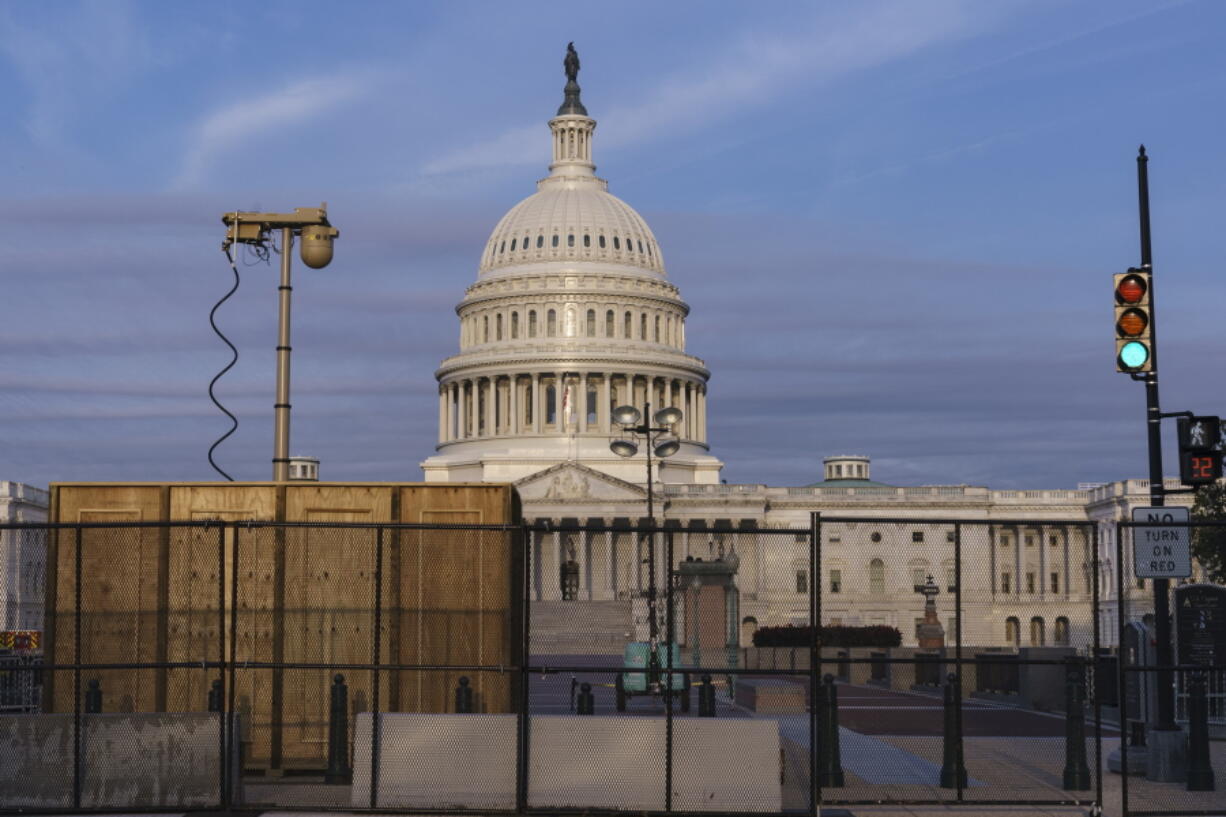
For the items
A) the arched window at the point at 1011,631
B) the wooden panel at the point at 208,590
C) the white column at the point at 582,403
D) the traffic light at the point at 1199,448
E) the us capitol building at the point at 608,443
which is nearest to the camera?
the wooden panel at the point at 208,590

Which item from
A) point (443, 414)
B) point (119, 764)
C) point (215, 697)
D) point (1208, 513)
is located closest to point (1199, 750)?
point (215, 697)

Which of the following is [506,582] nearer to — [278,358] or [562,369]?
[278,358]

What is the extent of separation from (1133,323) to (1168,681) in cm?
464

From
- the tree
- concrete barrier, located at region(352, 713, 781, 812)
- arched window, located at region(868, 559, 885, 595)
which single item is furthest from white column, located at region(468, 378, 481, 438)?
concrete barrier, located at region(352, 713, 781, 812)

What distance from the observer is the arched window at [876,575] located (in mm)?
118250

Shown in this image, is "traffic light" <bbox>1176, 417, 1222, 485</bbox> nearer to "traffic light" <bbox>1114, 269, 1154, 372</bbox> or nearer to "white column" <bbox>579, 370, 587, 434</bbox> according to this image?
"traffic light" <bbox>1114, 269, 1154, 372</bbox>

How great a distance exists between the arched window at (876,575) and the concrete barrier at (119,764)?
330 feet

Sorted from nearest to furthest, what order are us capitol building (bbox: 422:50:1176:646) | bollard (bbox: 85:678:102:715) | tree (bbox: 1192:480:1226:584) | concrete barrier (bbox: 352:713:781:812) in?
concrete barrier (bbox: 352:713:781:812) < bollard (bbox: 85:678:102:715) < tree (bbox: 1192:480:1226:584) < us capitol building (bbox: 422:50:1176:646)

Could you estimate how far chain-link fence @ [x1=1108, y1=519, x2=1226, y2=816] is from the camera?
19.8 meters

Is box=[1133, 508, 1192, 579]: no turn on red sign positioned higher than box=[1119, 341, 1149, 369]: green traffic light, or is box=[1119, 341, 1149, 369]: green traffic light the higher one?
box=[1119, 341, 1149, 369]: green traffic light

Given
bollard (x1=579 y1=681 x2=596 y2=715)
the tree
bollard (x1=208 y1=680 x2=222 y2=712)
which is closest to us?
bollard (x1=208 y1=680 x2=222 y2=712)

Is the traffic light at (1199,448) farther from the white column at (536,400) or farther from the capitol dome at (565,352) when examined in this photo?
the white column at (536,400)

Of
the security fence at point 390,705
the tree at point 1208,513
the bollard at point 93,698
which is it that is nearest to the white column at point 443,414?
the tree at point 1208,513

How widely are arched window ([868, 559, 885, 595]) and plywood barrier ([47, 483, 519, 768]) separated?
97.1 meters
